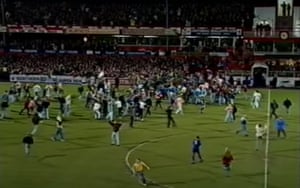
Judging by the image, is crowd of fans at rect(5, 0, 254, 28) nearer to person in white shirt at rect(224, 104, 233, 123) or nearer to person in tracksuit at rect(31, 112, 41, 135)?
person in white shirt at rect(224, 104, 233, 123)

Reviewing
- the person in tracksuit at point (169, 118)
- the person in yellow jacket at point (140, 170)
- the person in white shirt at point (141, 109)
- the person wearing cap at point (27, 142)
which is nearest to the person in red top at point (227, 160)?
the person in yellow jacket at point (140, 170)

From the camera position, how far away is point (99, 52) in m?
78.9

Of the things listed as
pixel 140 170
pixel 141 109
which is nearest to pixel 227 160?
pixel 140 170

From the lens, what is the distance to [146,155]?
1236 inches

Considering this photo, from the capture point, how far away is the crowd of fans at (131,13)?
79.0 meters

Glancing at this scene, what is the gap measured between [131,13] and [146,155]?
5261 cm

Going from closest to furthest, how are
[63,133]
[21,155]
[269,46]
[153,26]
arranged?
1. [21,155]
2. [63,133]
3. [269,46]
4. [153,26]

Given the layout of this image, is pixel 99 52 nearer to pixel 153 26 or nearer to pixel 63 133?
pixel 153 26

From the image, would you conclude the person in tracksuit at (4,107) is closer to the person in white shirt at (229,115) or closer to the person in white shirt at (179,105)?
the person in white shirt at (179,105)

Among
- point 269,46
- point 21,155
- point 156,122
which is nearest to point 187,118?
point 156,122

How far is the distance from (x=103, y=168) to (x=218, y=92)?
24554 mm

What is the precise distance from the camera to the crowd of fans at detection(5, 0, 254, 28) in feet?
259

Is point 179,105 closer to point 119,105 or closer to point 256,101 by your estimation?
point 119,105

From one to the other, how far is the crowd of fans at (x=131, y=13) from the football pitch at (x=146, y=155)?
35079mm
